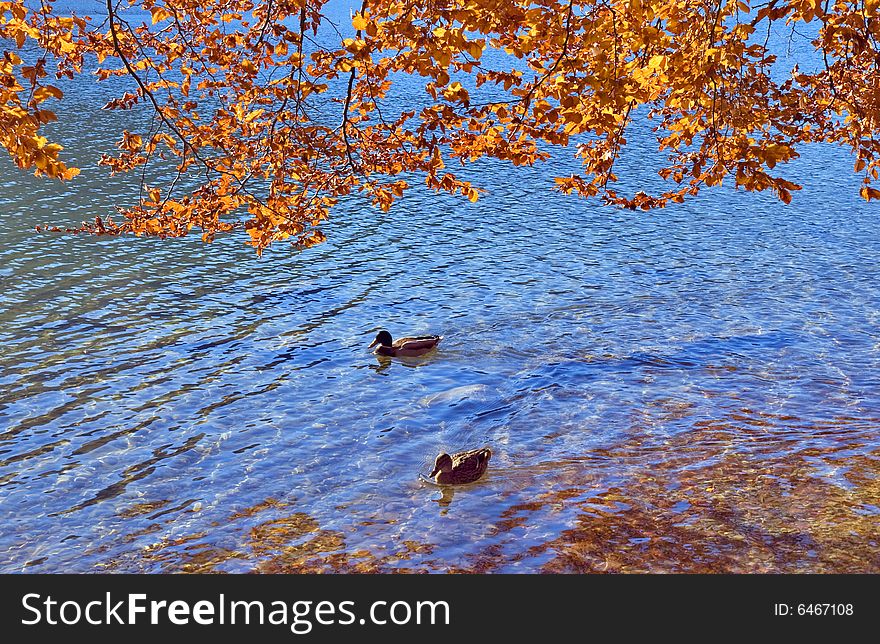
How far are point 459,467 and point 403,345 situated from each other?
15.9ft

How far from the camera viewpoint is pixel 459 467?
12.4m

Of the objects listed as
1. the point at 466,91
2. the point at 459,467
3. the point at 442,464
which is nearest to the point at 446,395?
the point at 442,464

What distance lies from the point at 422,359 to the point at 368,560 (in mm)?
7009

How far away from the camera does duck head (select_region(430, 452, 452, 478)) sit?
12.5 meters

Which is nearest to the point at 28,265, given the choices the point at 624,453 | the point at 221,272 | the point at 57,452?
the point at 221,272

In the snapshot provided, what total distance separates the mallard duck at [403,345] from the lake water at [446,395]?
29 cm

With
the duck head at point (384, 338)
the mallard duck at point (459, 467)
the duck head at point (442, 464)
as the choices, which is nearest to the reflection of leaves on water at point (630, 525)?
the mallard duck at point (459, 467)

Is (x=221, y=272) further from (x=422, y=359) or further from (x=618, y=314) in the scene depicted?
(x=618, y=314)

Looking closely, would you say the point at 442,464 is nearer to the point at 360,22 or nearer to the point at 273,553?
the point at 273,553

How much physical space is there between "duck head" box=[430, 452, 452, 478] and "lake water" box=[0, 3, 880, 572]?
0.31m

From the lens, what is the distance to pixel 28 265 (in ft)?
69.4

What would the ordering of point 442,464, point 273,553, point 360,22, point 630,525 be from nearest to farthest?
point 360,22
point 273,553
point 630,525
point 442,464

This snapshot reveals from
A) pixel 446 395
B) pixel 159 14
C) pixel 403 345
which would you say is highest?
pixel 159 14

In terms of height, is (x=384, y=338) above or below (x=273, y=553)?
above
